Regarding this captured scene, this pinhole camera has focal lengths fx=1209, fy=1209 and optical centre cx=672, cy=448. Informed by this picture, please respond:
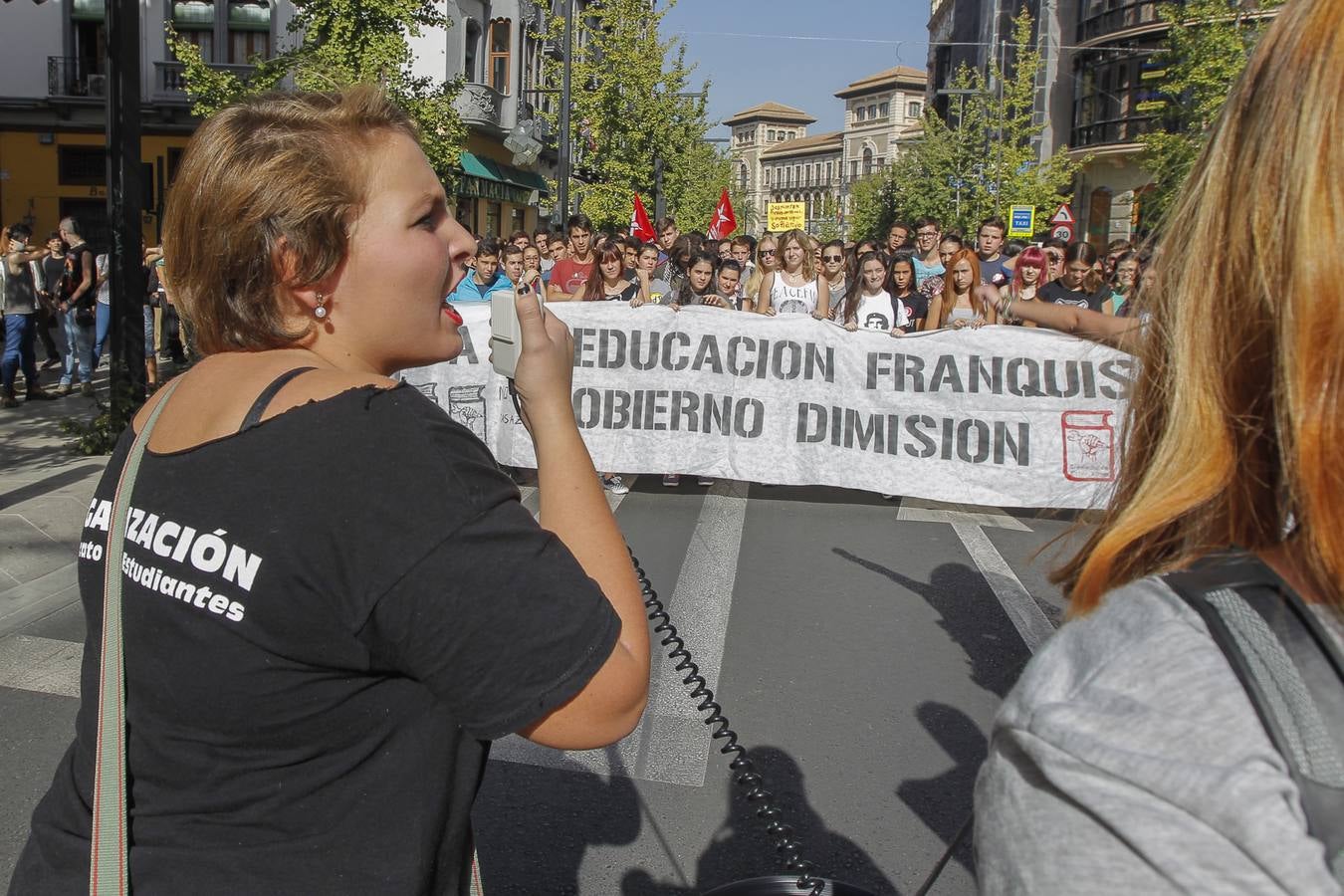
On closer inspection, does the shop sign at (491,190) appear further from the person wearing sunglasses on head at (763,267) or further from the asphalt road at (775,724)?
the asphalt road at (775,724)

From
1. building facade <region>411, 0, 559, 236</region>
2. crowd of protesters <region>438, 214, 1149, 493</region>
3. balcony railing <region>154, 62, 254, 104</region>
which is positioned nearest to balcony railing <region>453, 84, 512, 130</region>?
building facade <region>411, 0, 559, 236</region>

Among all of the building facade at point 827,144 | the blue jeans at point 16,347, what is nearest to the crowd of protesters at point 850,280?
the blue jeans at point 16,347

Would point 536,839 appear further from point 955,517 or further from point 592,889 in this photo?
point 955,517

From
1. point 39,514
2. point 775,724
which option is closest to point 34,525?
point 39,514

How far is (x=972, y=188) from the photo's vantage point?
46344 millimetres

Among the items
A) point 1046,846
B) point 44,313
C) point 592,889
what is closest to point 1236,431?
point 1046,846

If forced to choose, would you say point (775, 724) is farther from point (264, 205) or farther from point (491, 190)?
point (491, 190)

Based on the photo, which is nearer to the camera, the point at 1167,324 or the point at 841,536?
the point at 1167,324

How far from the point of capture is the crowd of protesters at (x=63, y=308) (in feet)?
42.3

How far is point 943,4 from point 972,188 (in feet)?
196

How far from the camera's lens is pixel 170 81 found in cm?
3078

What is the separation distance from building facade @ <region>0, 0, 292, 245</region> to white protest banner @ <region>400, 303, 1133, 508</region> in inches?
984

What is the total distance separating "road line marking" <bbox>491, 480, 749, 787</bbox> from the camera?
4414 mm

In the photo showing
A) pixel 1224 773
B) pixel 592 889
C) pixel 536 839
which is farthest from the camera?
pixel 536 839
